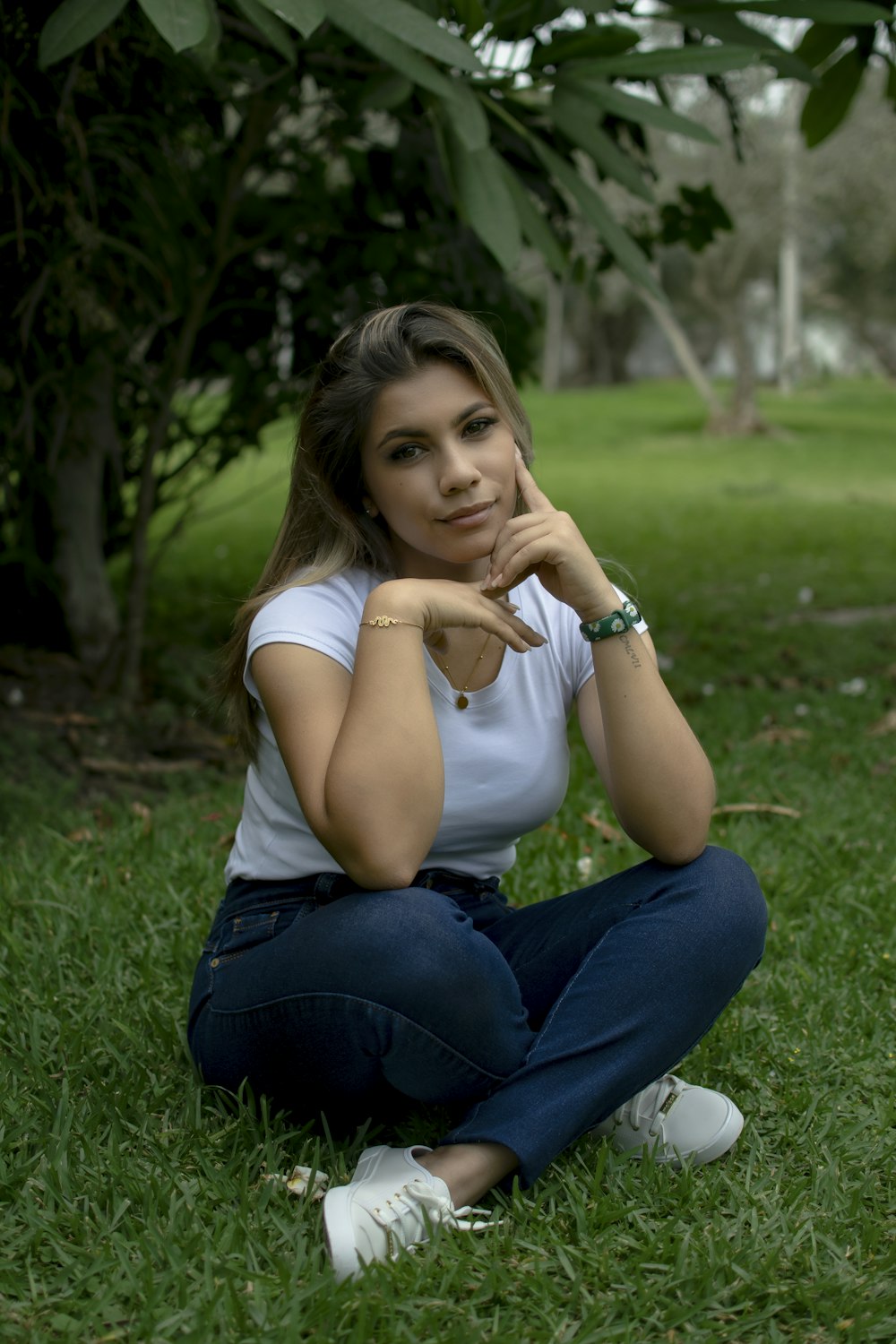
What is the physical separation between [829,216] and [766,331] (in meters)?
25.5

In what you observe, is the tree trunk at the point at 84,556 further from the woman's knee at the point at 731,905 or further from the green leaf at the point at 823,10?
the woman's knee at the point at 731,905

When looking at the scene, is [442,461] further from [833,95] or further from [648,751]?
[833,95]

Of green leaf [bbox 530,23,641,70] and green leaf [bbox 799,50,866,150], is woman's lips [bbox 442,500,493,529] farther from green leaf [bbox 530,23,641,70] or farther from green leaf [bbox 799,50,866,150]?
Result: green leaf [bbox 799,50,866,150]

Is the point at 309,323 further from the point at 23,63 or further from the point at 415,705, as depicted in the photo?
the point at 415,705

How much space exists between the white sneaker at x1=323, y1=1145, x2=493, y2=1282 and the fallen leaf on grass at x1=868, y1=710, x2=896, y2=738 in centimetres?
296

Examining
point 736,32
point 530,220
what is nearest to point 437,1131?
point 530,220

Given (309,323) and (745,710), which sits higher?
(309,323)

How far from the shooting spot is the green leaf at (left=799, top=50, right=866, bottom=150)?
135 inches

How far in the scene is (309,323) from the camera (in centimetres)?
501

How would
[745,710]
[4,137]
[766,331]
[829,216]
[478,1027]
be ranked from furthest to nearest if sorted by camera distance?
[766,331] < [829,216] < [745,710] < [4,137] < [478,1027]

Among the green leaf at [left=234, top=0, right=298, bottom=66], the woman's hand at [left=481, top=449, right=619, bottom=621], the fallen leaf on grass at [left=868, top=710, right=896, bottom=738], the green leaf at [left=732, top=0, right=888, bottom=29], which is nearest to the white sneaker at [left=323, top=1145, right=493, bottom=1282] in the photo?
the woman's hand at [left=481, top=449, right=619, bottom=621]

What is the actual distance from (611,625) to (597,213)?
134cm

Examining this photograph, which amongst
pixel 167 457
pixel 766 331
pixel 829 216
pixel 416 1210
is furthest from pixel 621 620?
pixel 766 331

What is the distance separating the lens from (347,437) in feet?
7.07
